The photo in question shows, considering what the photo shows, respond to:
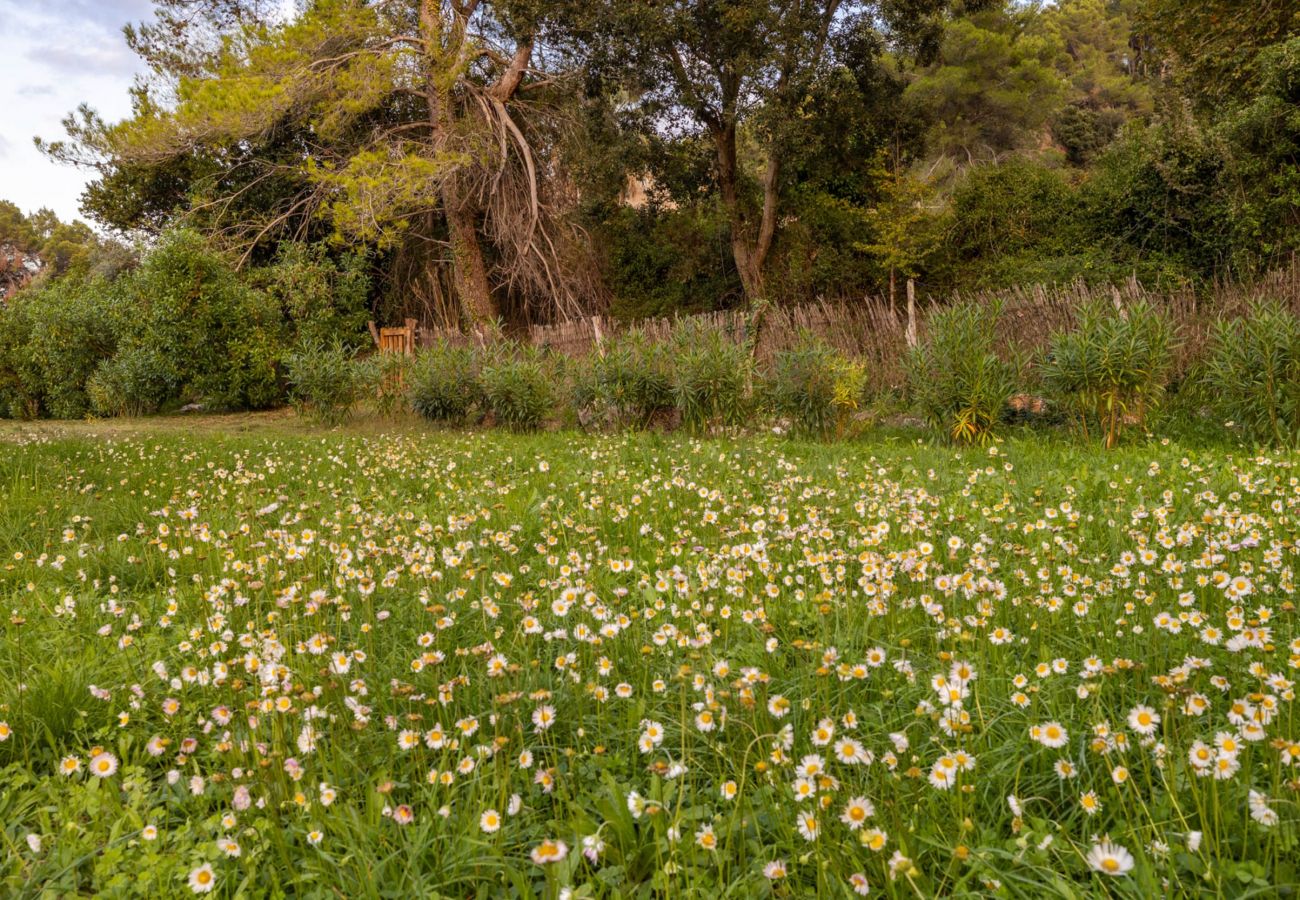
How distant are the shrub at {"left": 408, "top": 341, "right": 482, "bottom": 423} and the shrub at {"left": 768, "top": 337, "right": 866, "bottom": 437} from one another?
4150mm

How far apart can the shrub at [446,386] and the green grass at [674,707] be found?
21.1 ft

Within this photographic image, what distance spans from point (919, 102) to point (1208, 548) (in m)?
17.0

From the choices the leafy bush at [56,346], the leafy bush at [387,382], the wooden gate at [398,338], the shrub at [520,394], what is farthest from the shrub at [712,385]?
the leafy bush at [56,346]

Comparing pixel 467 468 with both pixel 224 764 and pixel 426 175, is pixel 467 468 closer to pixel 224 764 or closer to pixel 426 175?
pixel 224 764

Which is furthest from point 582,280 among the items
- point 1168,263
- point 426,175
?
point 1168,263

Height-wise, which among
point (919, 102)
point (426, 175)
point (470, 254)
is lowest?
point (470, 254)

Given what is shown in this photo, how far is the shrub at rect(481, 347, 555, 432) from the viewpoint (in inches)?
357

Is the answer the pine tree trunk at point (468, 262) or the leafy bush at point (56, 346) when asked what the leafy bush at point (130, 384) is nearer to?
the leafy bush at point (56, 346)

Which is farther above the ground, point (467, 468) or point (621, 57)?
point (621, 57)

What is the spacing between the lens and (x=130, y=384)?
14.3m

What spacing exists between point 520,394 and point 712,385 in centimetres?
254

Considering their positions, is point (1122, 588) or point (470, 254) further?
point (470, 254)

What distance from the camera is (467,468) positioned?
555 cm

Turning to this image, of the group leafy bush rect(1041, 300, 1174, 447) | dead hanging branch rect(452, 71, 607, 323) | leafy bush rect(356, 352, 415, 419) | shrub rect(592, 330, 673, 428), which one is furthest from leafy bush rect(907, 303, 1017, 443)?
dead hanging branch rect(452, 71, 607, 323)
